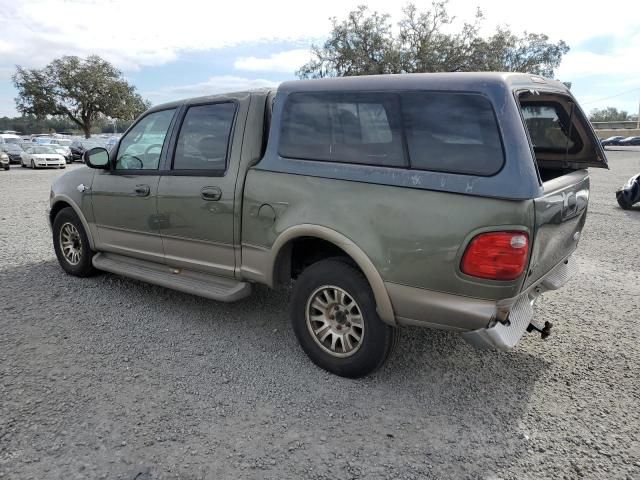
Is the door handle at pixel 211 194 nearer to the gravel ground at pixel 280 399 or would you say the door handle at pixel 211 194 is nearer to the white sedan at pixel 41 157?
the gravel ground at pixel 280 399

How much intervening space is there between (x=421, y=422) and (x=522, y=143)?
168 cm

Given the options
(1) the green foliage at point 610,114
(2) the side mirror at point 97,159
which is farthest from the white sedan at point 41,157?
(1) the green foliage at point 610,114

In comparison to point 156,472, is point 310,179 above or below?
above

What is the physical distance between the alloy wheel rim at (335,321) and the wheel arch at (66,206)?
2816mm

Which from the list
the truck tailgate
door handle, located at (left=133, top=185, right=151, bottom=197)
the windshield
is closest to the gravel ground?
the truck tailgate

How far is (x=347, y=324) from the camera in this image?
3.16 metres

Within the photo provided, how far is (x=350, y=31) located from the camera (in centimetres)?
3691

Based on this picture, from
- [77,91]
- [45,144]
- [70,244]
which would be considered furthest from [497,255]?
[77,91]

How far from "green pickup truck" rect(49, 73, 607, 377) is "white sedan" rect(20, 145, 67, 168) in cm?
2245

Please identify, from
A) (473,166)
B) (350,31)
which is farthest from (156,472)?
(350,31)

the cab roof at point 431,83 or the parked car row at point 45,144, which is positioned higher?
the cab roof at point 431,83

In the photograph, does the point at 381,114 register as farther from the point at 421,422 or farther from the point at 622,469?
the point at 622,469

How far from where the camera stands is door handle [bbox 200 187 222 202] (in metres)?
3.58

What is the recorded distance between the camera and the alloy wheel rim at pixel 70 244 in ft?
16.7
